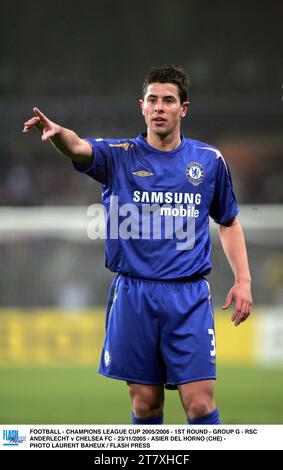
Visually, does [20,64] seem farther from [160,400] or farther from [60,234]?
[160,400]

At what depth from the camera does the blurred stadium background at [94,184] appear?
257 inches

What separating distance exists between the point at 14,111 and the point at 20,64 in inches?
48.8

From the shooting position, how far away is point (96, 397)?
6.04 m

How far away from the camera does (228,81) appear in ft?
34.9

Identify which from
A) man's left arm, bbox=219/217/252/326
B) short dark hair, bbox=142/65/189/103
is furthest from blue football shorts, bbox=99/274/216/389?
short dark hair, bbox=142/65/189/103

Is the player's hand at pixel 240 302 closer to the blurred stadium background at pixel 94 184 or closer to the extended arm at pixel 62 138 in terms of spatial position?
the extended arm at pixel 62 138

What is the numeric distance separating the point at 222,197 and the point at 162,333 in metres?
0.64

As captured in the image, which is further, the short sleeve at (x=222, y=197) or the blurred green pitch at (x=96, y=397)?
the blurred green pitch at (x=96, y=397)

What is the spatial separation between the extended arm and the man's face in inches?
10.9

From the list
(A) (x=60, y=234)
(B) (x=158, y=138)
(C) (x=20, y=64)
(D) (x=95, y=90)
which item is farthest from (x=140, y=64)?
(B) (x=158, y=138)

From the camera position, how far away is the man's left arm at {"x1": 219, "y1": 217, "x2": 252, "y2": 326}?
3369mm

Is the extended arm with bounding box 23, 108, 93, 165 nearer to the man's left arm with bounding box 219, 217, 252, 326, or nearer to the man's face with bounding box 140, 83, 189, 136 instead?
the man's face with bounding box 140, 83, 189, 136

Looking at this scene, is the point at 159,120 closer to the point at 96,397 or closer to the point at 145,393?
the point at 145,393

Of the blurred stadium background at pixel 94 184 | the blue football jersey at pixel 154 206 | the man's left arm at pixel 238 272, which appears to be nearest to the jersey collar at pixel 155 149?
the blue football jersey at pixel 154 206
